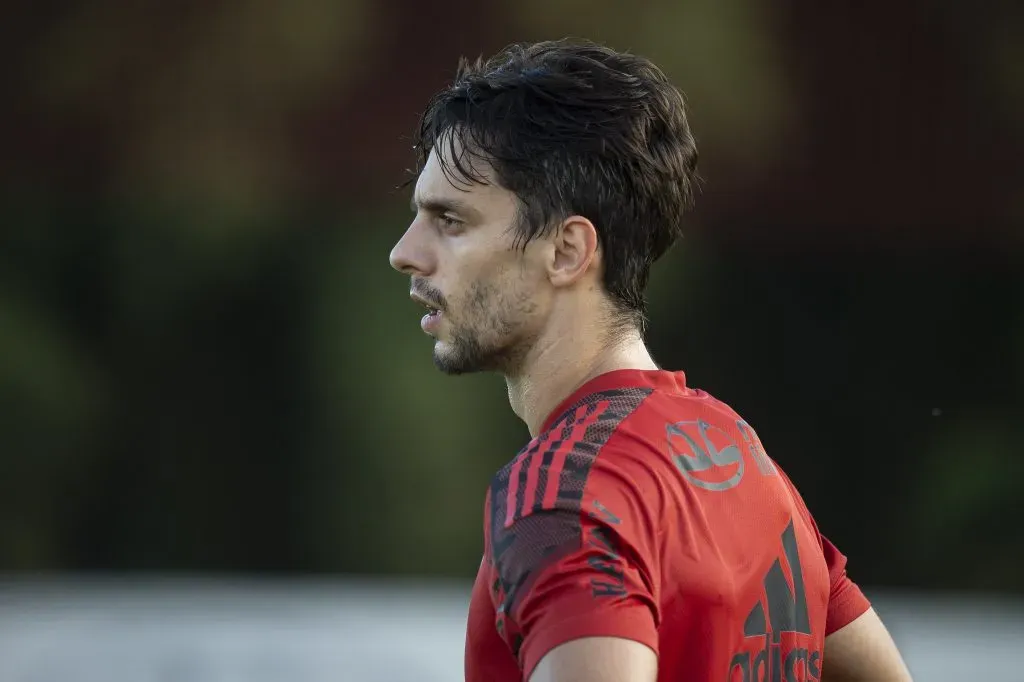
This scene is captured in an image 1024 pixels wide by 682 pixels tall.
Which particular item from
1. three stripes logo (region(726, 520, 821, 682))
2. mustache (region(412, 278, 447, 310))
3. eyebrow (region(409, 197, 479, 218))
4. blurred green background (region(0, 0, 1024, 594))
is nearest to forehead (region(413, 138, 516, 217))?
eyebrow (region(409, 197, 479, 218))

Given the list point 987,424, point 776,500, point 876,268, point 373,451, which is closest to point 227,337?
point 373,451

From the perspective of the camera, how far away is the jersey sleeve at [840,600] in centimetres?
174

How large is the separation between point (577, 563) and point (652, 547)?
0.37 ft

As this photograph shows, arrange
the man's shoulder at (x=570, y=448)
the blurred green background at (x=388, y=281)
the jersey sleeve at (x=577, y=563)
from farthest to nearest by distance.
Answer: the blurred green background at (x=388, y=281) < the man's shoulder at (x=570, y=448) < the jersey sleeve at (x=577, y=563)

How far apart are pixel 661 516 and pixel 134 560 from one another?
10.9ft

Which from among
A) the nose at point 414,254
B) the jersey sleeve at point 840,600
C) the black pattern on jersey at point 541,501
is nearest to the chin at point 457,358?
the nose at point 414,254

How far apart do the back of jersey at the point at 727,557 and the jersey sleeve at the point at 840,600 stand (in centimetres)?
7

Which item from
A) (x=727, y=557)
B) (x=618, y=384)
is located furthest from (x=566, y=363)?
(x=727, y=557)

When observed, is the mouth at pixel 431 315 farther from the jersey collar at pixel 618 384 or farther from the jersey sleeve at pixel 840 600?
the jersey sleeve at pixel 840 600

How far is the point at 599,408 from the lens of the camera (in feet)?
4.95

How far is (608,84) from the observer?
1.74m

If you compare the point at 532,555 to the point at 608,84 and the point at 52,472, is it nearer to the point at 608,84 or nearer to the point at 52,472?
the point at 608,84

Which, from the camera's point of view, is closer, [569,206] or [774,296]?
[569,206]

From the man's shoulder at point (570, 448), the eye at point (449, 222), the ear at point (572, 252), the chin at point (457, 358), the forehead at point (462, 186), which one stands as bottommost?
the man's shoulder at point (570, 448)
